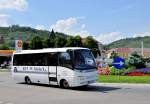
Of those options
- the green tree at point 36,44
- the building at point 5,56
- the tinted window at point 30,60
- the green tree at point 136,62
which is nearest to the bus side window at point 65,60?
the tinted window at point 30,60

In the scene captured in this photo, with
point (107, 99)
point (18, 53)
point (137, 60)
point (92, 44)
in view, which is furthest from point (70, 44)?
point (107, 99)

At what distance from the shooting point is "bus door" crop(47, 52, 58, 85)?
2403 cm

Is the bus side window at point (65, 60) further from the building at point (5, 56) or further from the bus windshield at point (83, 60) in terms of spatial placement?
the building at point (5, 56)

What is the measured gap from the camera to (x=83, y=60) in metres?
22.7

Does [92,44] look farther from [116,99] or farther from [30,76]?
[116,99]

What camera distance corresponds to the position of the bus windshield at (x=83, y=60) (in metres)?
22.4

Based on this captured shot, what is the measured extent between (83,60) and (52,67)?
256 centimetres

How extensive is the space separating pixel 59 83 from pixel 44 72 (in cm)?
183

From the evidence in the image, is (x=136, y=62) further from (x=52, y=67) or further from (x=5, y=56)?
(x=5, y=56)

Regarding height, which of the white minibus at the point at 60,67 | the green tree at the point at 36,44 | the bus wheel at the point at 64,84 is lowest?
the bus wheel at the point at 64,84

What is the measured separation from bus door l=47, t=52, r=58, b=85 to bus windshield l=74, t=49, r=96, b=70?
75.0 inches

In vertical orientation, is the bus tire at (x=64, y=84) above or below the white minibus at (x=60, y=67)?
below

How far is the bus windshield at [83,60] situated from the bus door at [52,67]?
75.0 inches

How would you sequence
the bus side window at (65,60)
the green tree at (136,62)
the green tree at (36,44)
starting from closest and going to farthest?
1. the bus side window at (65,60)
2. the green tree at (136,62)
3. the green tree at (36,44)
